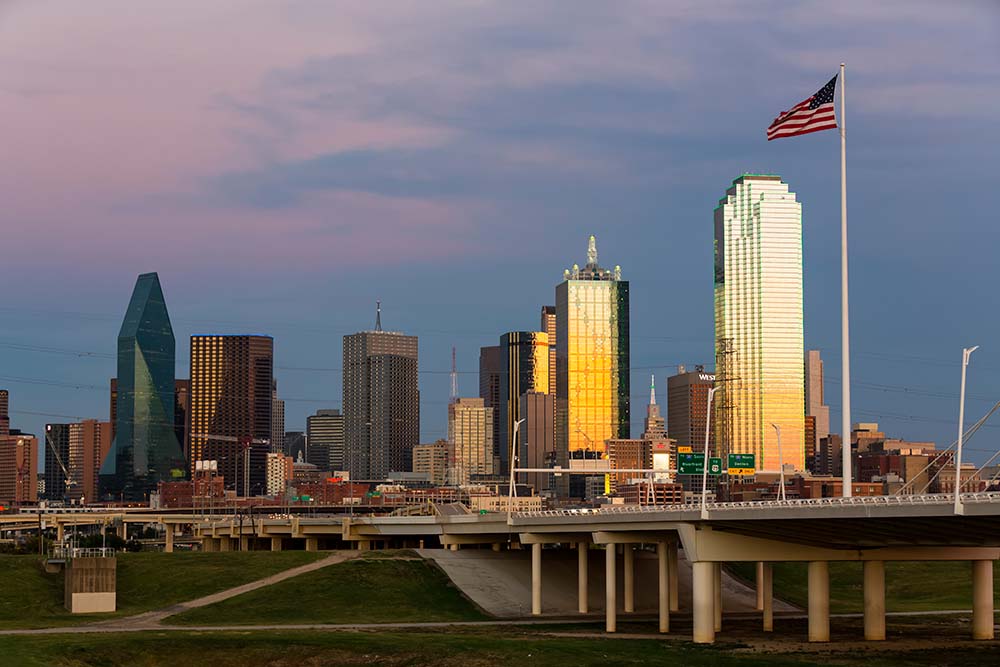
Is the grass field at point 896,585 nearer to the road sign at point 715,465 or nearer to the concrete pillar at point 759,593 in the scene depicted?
the concrete pillar at point 759,593

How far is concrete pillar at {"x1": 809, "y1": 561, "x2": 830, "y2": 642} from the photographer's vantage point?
96750 mm

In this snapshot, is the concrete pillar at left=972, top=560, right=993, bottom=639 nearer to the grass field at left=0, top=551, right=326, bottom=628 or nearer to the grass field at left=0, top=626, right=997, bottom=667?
the grass field at left=0, top=626, right=997, bottom=667

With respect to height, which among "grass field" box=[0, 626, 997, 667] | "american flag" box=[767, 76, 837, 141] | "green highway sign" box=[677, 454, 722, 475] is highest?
"american flag" box=[767, 76, 837, 141]

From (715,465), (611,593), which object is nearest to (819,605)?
(611,593)

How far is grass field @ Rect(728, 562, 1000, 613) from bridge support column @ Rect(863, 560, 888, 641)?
2628cm

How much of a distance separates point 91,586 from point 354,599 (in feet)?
66.8

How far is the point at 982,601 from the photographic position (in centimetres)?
10031

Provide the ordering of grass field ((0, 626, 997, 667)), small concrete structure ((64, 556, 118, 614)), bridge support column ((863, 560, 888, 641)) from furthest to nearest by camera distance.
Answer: small concrete structure ((64, 556, 118, 614)) → bridge support column ((863, 560, 888, 641)) → grass field ((0, 626, 997, 667))

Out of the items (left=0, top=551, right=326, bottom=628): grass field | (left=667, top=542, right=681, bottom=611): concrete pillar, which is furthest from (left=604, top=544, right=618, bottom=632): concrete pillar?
(left=0, top=551, right=326, bottom=628): grass field

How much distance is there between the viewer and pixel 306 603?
116m

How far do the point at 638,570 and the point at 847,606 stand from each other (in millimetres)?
19942

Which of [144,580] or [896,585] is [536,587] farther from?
[896,585]

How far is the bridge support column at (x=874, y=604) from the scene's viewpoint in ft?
322

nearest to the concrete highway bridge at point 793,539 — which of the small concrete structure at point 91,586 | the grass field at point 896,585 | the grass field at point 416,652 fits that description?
the grass field at point 416,652
